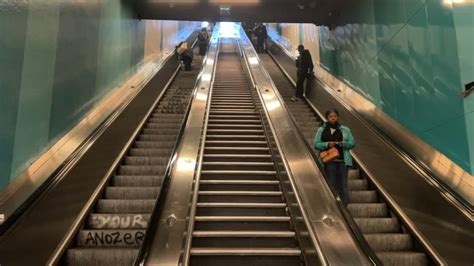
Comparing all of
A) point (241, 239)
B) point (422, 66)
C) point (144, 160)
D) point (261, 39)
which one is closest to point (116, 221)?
point (241, 239)

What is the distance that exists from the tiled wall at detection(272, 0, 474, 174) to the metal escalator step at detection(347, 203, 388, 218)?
1138 millimetres

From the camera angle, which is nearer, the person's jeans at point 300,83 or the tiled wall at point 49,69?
the tiled wall at point 49,69

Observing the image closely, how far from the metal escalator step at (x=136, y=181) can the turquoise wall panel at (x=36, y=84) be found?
1082mm

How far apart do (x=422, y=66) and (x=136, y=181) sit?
4678mm

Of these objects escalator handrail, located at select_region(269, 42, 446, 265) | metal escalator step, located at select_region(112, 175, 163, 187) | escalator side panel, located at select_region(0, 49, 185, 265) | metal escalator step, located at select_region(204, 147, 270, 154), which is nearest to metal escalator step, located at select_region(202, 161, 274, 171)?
metal escalator step, located at select_region(204, 147, 270, 154)

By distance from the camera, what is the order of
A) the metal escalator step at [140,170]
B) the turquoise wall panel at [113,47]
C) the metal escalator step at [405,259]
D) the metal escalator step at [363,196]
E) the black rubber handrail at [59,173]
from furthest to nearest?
the turquoise wall panel at [113,47], the metal escalator step at [140,170], the metal escalator step at [363,196], the black rubber handrail at [59,173], the metal escalator step at [405,259]

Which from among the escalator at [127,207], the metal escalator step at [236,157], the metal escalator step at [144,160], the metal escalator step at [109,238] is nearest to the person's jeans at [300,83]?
the escalator at [127,207]

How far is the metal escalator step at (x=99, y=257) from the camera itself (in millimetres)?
3998

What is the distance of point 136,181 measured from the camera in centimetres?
577

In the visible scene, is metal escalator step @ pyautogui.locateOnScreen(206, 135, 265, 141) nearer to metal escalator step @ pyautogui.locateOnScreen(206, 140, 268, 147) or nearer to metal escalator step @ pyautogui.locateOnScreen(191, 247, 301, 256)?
metal escalator step @ pyautogui.locateOnScreen(206, 140, 268, 147)

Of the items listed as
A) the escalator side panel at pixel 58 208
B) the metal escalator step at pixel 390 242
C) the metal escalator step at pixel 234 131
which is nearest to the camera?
the escalator side panel at pixel 58 208

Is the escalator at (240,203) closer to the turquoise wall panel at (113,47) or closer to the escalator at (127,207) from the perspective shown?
the escalator at (127,207)

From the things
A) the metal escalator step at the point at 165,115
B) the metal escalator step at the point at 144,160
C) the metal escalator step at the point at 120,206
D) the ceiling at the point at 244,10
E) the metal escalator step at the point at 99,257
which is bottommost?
the metal escalator step at the point at 99,257

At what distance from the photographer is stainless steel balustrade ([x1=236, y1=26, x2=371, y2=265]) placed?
3.62 meters
